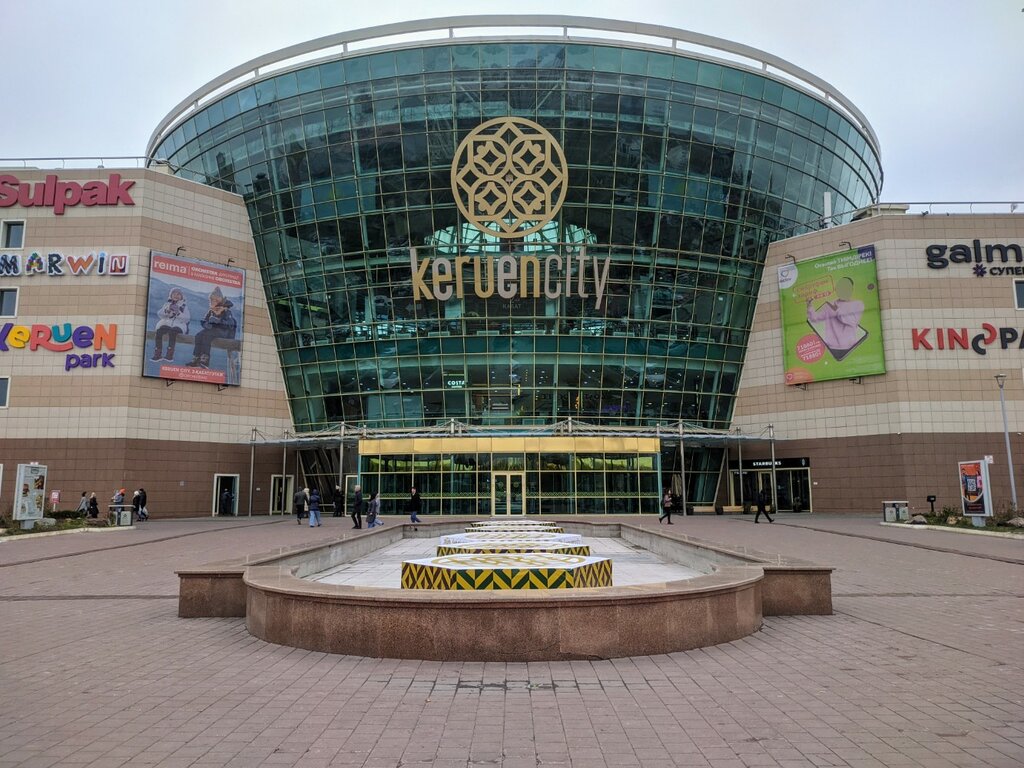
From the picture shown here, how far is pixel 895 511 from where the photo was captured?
35.7m

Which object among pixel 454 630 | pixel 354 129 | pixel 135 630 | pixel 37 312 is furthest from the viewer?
pixel 354 129

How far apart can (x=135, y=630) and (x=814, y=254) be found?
4392 cm

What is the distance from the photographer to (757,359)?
4747 centimetres

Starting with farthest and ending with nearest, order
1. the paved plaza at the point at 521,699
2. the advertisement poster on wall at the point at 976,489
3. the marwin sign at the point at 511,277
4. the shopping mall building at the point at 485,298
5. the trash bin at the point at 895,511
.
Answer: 1. the marwin sign at the point at 511,277
2. the shopping mall building at the point at 485,298
3. the trash bin at the point at 895,511
4. the advertisement poster on wall at the point at 976,489
5. the paved plaza at the point at 521,699

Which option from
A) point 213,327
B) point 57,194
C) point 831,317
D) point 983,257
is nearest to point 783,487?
point 831,317

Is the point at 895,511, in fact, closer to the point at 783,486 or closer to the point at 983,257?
the point at 783,486

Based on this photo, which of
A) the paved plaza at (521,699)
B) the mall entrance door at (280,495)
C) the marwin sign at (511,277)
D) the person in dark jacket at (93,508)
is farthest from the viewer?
the mall entrance door at (280,495)

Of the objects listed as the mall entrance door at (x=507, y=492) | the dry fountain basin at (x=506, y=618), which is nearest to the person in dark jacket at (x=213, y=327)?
the mall entrance door at (x=507, y=492)

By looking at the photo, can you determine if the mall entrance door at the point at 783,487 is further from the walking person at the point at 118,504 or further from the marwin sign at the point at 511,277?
the walking person at the point at 118,504

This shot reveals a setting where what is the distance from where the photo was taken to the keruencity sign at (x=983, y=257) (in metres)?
42.1

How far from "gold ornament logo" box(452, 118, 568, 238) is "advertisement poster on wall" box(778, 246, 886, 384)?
16311mm

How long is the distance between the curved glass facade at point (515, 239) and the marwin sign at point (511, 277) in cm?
19

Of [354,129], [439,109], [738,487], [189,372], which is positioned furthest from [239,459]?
[738,487]

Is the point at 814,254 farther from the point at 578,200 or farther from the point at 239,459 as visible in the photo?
the point at 239,459
